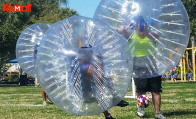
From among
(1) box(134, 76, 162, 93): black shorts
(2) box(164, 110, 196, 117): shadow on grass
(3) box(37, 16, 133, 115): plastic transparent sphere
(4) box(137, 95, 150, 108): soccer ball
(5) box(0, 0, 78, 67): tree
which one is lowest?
(2) box(164, 110, 196, 117): shadow on grass

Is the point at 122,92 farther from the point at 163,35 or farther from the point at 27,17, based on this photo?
the point at 27,17

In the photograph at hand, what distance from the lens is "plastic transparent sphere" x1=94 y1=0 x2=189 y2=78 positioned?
6434mm

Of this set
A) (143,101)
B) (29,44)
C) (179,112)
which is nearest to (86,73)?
(143,101)

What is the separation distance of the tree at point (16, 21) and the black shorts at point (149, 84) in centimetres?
2980

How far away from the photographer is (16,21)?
1658 inches

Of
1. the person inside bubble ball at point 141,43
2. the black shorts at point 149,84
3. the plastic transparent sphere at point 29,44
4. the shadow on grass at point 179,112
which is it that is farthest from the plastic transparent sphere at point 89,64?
the plastic transparent sphere at point 29,44

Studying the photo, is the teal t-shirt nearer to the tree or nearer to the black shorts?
the black shorts

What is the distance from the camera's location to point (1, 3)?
43312 mm

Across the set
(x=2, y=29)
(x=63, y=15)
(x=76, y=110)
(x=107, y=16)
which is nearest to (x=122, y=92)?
(x=76, y=110)

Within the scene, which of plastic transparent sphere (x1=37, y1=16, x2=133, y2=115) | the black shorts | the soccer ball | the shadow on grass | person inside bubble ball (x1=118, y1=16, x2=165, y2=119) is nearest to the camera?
plastic transparent sphere (x1=37, y1=16, x2=133, y2=115)

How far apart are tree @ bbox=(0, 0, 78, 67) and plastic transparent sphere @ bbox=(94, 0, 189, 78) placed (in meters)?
30.3

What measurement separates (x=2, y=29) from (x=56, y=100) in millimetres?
32156

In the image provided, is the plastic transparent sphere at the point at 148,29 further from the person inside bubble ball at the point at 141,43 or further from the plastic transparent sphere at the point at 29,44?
the plastic transparent sphere at the point at 29,44

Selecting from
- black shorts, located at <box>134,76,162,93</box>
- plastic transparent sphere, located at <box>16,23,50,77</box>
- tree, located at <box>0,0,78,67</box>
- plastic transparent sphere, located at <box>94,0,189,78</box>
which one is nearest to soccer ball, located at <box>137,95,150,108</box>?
black shorts, located at <box>134,76,162,93</box>
